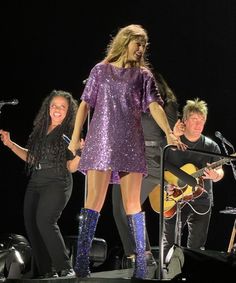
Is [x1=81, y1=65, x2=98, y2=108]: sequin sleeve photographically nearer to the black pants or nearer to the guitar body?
the black pants

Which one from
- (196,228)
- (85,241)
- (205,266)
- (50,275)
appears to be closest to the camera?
(205,266)

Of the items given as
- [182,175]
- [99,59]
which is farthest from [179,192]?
[99,59]

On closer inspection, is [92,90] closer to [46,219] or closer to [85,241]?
[85,241]

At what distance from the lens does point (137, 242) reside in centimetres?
432

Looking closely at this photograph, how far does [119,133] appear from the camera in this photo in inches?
167

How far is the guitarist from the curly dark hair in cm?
124

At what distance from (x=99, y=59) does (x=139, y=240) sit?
4621 mm

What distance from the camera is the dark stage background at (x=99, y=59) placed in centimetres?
806

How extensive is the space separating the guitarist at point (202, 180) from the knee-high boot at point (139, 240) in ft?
5.41

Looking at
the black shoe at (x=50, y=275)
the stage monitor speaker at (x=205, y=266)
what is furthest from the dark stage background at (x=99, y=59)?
the stage monitor speaker at (x=205, y=266)

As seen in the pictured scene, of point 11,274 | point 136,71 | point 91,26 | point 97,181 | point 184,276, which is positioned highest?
point 91,26

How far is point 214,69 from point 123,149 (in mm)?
4875

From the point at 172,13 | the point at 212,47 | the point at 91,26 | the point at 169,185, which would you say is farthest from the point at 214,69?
the point at 169,185

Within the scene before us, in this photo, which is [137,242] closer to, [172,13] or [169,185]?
[169,185]
